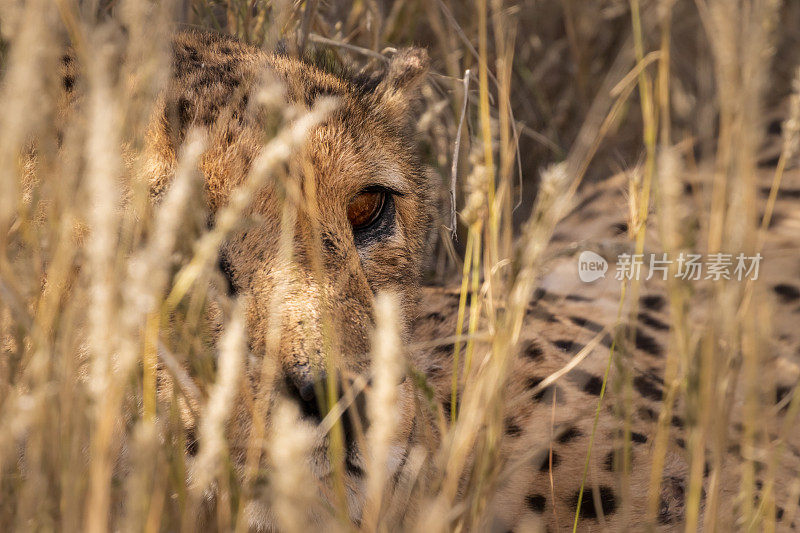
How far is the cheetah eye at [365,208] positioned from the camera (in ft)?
4.38

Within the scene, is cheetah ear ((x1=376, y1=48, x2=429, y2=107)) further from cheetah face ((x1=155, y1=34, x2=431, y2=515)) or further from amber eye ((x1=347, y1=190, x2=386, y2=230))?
amber eye ((x1=347, y1=190, x2=386, y2=230))

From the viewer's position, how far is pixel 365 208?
1.36 metres

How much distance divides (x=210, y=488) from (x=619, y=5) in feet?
7.64

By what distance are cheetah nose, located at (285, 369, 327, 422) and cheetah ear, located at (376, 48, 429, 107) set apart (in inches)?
28.7

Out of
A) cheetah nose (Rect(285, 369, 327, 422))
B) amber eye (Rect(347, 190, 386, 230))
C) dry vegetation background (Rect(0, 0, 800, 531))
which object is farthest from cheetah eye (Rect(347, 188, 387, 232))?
cheetah nose (Rect(285, 369, 327, 422))

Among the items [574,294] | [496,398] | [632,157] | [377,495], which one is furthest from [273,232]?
[632,157]

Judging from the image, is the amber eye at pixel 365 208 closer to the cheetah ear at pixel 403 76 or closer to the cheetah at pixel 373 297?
the cheetah at pixel 373 297

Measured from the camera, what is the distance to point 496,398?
3.22 feet

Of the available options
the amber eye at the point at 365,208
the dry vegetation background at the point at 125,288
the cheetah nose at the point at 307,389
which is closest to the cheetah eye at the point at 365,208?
the amber eye at the point at 365,208

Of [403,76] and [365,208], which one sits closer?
[365,208]

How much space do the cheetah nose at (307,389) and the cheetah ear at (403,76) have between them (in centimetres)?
73

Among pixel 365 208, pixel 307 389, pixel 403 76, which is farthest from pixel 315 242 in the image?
pixel 403 76

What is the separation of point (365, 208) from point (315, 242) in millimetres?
354

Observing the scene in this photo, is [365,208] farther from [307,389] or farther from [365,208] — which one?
[307,389]
